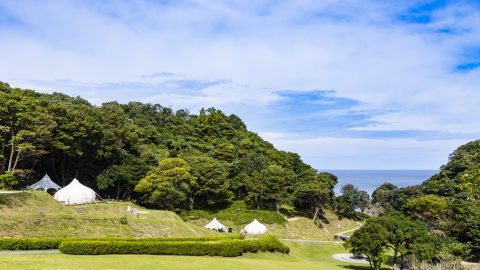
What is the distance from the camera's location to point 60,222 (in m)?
28.5

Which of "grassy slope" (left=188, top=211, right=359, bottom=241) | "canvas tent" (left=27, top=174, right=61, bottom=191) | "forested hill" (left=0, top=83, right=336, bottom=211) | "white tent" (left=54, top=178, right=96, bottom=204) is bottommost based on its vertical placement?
"grassy slope" (left=188, top=211, right=359, bottom=241)

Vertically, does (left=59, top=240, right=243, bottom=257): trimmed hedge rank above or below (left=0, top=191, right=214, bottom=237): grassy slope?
below

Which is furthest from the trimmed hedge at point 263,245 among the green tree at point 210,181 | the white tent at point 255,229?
the green tree at point 210,181

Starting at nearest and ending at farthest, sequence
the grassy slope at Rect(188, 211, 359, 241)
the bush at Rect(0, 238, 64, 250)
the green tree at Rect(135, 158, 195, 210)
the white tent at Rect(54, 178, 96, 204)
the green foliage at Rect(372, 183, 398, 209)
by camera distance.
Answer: the bush at Rect(0, 238, 64, 250), the white tent at Rect(54, 178, 96, 204), the green tree at Rect(135, 158, 195, 210), the grassy slope at Rect(188, 211, 359, 241), the green foliage at Rect(372, 183, 398, 209)

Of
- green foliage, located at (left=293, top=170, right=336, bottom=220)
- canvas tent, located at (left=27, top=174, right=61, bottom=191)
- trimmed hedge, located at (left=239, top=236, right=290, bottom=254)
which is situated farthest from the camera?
green foliage, located at (left=293, top=170, right=336, bottom=220)

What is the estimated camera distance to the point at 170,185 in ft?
173

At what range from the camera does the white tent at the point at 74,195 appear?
137ft

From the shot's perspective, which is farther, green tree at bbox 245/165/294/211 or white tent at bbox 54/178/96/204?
green tree at bbox 245/165/294/211

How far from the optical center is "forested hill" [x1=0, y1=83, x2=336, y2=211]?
42.2 metres

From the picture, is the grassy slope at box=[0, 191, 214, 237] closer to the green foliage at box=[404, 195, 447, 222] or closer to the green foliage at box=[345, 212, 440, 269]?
the green foliage at box=[345, 212, 440, 269]

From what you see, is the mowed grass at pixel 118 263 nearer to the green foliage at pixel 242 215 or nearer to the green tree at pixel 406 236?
the green tree at pixel 406 236

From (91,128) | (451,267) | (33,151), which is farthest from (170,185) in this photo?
(451,267)

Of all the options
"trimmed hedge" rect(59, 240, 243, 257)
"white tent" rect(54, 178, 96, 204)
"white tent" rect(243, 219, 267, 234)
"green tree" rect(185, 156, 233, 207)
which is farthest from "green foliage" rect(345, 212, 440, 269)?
"white tent" rect(54, 178, 96, 204)

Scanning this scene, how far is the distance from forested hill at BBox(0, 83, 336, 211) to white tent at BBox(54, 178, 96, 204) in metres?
4.48
